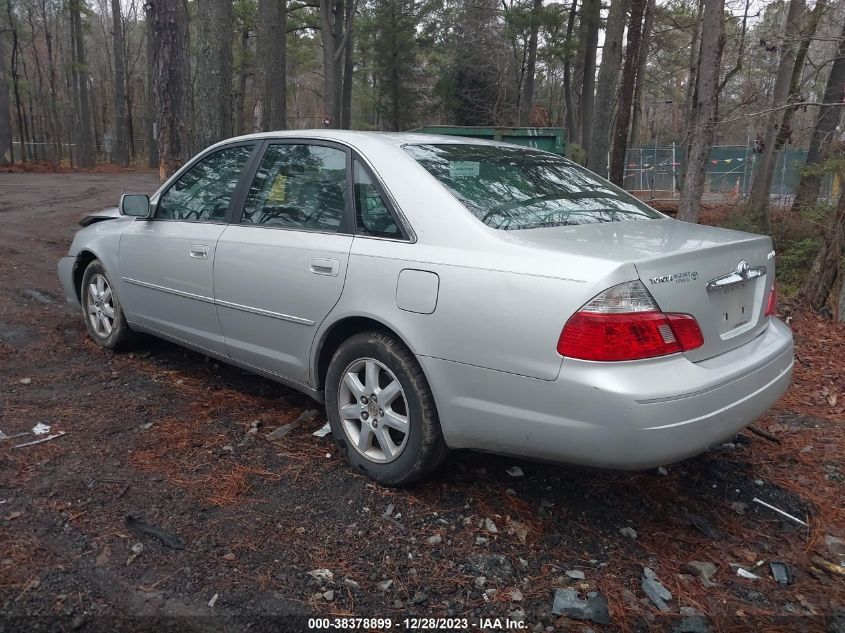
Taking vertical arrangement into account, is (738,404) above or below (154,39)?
below

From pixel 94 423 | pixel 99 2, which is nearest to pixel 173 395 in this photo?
pixel 94 423

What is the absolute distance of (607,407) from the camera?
7.91ft

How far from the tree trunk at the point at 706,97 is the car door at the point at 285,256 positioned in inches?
206

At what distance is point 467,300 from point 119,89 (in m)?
38.6

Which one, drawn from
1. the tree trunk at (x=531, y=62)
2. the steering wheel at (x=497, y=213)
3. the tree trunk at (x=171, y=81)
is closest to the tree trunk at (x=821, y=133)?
the steering wheel at (x=497, y=213)

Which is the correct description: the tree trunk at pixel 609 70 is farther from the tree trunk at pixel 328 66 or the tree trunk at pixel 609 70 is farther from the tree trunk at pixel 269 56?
the tree trunk at pixel 328 66

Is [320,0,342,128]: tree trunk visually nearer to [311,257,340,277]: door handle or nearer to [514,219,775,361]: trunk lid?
[311,257,340,277]: door handle

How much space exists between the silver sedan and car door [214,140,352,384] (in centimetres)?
1

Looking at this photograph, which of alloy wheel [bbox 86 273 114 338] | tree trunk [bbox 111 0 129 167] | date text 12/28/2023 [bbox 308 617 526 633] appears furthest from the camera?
tree trunk [bbox 111 0 129 167]

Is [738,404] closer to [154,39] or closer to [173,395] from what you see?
[173,395]

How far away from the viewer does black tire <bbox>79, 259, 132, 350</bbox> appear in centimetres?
496

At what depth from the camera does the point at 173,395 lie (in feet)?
14.3

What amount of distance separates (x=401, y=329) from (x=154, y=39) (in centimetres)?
628

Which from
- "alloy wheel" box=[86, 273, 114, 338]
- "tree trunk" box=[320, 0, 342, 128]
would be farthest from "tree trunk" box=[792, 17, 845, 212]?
"tree trunk" box=[320, 0, 342, 128]
